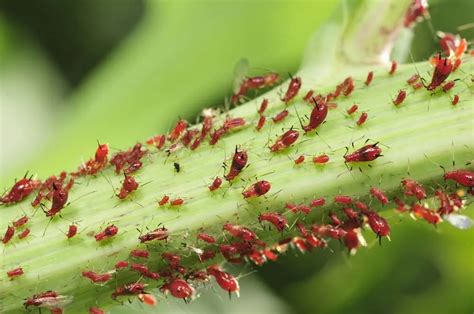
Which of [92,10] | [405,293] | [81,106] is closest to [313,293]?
[405,293]

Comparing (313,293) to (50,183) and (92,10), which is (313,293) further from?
(92,10)

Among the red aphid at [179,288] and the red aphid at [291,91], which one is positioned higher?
the red aphid at [291,91]

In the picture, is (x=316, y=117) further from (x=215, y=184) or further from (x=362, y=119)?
(x=215, y=184)

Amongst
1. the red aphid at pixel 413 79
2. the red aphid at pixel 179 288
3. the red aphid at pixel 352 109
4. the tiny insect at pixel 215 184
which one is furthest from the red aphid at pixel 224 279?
the red aphid at pixel 413 79

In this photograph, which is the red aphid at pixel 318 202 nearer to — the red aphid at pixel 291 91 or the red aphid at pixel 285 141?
the red aphid at pixel 285 141

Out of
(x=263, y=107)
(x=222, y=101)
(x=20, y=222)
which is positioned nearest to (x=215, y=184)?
(x=263, y=107)
